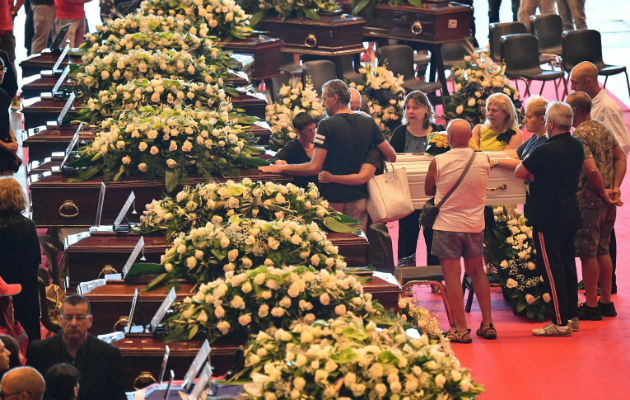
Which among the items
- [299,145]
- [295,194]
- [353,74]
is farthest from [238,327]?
[353,74]

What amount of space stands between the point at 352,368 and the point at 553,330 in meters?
3.25

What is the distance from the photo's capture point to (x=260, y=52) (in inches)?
336

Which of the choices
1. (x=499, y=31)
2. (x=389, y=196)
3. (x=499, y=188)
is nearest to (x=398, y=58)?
(x=499, y=31)

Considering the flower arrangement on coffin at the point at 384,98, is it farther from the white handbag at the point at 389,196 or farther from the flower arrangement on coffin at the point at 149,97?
the flower arrangement on coffin at the point at 149,97

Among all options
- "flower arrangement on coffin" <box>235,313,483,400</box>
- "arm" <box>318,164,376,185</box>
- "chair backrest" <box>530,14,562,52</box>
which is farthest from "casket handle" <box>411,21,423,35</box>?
"flower arrangement on coffin" <box>235,313,483,400</box>

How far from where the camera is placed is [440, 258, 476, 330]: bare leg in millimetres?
5836

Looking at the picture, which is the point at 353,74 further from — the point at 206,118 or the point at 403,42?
the point at 206,118

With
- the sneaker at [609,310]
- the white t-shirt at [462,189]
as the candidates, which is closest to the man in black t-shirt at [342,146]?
Answer: the white t-shirt at [462,189]

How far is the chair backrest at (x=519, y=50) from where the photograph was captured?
35.8 ft

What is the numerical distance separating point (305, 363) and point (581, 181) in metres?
3.45

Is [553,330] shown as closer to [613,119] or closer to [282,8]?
[613,119]

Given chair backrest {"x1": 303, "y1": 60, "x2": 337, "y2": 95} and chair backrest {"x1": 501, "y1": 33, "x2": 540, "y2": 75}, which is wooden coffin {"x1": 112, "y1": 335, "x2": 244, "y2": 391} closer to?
chair backrest {"x1": 303, "y1": 60, "x2": 337, "y2": 95}

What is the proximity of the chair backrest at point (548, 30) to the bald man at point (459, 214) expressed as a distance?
6517 mm

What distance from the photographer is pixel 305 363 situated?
10.0 ft
